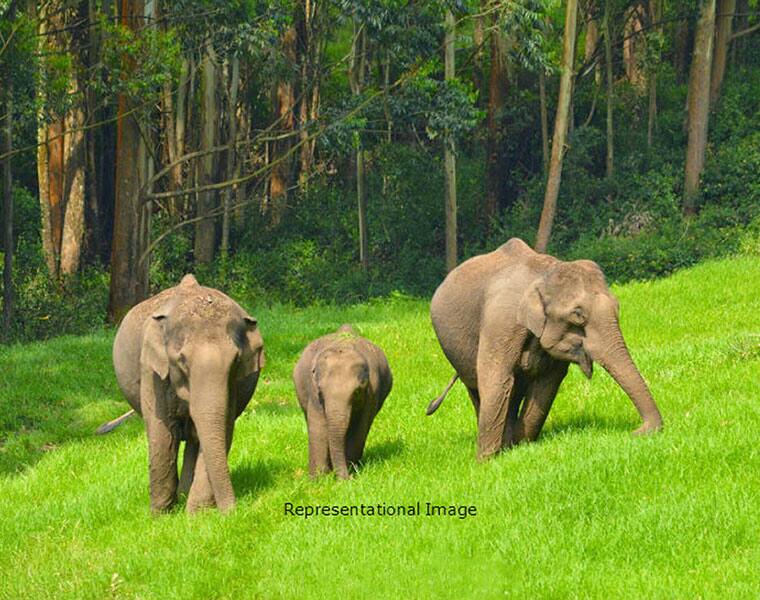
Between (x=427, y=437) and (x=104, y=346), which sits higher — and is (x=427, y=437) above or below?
above

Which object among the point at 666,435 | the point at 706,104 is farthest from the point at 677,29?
the point at 666,435

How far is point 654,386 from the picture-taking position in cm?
1546

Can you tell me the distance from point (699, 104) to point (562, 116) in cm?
449

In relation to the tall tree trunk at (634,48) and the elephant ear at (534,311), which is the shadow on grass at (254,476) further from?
the tall tree trunk at (634,48)

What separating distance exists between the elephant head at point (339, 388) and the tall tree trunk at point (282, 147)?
2888cm

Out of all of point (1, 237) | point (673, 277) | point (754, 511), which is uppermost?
point (754, 511)

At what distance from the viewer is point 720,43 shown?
38250mm

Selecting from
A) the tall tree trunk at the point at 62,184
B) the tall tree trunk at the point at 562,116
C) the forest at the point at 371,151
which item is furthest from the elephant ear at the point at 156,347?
the tall tree trunk at the point at 62,184

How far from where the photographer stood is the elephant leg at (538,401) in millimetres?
12344

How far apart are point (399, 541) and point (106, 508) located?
4.03 meters

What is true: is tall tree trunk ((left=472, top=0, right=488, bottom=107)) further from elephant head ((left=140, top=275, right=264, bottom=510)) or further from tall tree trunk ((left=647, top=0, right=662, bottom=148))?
elephant head ((left=140, top=275, right=264, bottom=510))

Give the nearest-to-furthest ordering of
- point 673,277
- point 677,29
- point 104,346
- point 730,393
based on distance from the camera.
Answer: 1. point 730,393
2. point 104,346
3. point 673,277
4. point 677,29

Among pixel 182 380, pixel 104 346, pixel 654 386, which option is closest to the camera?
pixel 182 380

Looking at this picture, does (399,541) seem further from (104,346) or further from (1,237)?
(1,237)
